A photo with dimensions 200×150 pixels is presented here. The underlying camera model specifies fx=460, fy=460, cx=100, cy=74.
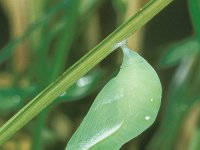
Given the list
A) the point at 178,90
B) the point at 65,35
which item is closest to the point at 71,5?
the point at 65,35

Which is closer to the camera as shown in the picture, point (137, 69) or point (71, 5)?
point (137, 69)

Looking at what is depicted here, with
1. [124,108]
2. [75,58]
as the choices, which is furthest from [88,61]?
[75,58]

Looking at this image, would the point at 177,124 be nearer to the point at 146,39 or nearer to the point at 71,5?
the point at 71,5

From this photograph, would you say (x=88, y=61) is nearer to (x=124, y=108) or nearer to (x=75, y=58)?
(x=124, y=108)

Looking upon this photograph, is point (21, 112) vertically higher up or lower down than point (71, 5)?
lower down

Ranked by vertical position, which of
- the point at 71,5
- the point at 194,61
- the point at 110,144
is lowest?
the point at 110,144

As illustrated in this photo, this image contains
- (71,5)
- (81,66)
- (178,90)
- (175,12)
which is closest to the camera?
(81,66)
